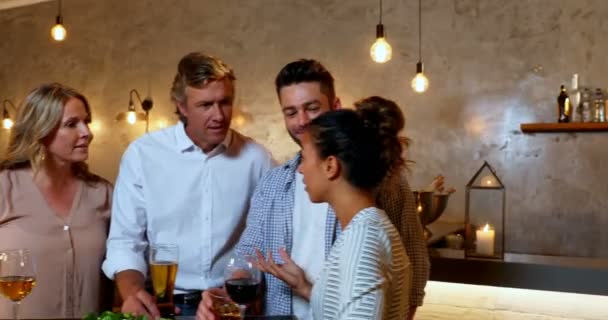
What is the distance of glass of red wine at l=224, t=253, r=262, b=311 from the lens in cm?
161

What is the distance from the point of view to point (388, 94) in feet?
17.3

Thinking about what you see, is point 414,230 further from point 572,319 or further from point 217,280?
point 572,319

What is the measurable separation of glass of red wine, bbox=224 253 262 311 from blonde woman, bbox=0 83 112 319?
0.90 meters

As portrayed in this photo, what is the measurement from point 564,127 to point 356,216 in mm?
3418

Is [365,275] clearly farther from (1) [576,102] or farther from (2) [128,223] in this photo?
(1) [576,102]

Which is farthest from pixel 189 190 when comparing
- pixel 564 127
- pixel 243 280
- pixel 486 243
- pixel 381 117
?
pixel 564 127

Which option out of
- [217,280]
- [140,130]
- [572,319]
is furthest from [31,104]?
[140,130]

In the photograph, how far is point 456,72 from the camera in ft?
16.2

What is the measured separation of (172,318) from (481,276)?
180 cm

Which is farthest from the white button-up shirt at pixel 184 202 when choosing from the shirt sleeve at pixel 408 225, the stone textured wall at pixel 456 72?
the stone textured wall at pixel 456 72

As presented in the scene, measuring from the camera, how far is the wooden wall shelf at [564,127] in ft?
14.2

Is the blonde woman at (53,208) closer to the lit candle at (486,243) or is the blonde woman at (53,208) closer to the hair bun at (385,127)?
the hair bun at (385,127)

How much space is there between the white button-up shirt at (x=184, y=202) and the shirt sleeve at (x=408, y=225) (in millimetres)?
548

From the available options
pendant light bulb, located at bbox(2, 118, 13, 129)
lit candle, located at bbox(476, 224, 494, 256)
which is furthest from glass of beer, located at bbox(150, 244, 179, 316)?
pendant light bulb, located at bbox(2, 118, 13, 129)
